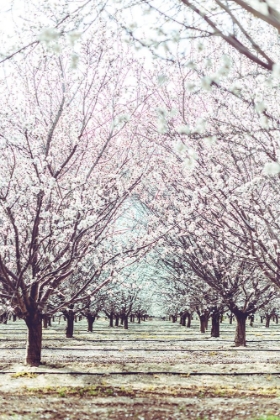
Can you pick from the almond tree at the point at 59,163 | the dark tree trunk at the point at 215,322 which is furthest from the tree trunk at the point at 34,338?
the dark tree trunk at the point at 215,322

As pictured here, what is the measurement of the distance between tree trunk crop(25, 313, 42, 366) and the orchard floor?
0.42 metres

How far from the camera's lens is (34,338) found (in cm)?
1708

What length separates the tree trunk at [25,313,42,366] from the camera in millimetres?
16675

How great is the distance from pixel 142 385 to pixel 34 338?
181 inches

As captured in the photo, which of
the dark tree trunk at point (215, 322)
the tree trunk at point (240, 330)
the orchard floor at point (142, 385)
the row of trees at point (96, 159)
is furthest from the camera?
the dark tree trunk at point (215, 322)

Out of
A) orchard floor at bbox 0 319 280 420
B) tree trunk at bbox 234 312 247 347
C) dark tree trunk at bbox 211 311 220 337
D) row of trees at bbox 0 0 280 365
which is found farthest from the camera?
dark tree trunk at bbox 211 311 220 337

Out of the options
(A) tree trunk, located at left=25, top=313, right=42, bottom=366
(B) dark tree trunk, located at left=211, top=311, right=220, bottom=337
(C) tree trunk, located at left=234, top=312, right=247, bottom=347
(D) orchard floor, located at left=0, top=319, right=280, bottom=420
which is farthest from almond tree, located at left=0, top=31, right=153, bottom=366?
(B) dark tree trunk, located at left=211, top=311, right=220, bottom=337

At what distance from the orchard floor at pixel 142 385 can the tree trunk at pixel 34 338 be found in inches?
16.5

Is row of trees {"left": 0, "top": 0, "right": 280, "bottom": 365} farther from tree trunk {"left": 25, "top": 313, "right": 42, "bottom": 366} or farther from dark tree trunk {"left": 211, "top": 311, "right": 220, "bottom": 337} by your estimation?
dark tree trunk {"left": 211, "top": 311, "right": 220, "bottom": 337}

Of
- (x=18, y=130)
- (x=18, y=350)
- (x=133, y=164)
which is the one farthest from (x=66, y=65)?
(x=18, y=350)

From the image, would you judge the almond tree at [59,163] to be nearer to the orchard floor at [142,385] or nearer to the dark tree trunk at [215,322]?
the orchard floor at [142,385]

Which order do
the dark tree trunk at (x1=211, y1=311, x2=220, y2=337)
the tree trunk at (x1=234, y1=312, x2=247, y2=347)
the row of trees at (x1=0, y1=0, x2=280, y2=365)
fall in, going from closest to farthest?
the row of trees at (x1=0, y1=0, x2=280, y2=365), the tree trunk at (x1=234, y1=312, x2=247, y2=347), the dark tree trunk at (x1=211, y1=311, x2=220, y2=337)

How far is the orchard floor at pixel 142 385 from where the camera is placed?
1054 cm

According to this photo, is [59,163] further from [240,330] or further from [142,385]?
[240,330]
